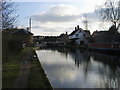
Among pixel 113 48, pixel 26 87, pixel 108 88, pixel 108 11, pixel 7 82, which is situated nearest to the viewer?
pixel 26 87

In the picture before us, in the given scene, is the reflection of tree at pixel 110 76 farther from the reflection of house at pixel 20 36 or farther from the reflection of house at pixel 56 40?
the reflection of house at pixel 56 40

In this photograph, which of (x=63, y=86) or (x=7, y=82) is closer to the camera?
(x=7, y=82)

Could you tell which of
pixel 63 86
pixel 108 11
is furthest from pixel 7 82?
pixel 108 11

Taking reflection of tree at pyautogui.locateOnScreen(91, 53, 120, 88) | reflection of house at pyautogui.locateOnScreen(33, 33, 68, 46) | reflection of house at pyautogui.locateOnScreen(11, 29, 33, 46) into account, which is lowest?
reflection of house at pyautogui.locateOnScreen(33, 33, 68, 46)

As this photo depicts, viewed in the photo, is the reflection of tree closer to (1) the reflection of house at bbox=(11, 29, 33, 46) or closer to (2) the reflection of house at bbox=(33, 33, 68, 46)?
(1) the reflection of house at bbox=(11, 29, 33, 46)

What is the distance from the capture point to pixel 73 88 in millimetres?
13250

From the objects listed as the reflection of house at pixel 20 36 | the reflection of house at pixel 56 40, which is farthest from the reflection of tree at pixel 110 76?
the reflection of house at pixel 56 40

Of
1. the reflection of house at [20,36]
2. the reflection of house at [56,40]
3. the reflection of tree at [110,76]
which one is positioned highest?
the reflection of house at [20,36]

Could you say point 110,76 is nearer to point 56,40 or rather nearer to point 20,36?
point 20,36

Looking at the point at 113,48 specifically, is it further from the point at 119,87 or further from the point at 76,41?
the point at 76,41

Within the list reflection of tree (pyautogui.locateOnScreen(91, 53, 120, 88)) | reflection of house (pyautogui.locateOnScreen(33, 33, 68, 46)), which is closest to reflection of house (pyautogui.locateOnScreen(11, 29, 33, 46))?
reflection of tree (pyautogui.locateOnScreen(91, 53, 120, 88))

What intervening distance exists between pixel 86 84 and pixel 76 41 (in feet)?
279

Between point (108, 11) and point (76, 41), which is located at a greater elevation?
point (108, 11)

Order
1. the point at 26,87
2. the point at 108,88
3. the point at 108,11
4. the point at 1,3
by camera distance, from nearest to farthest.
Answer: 1. the point at 26,87
2. the point at 108,88
3. the point at 1,3
4. the point at 108,11
